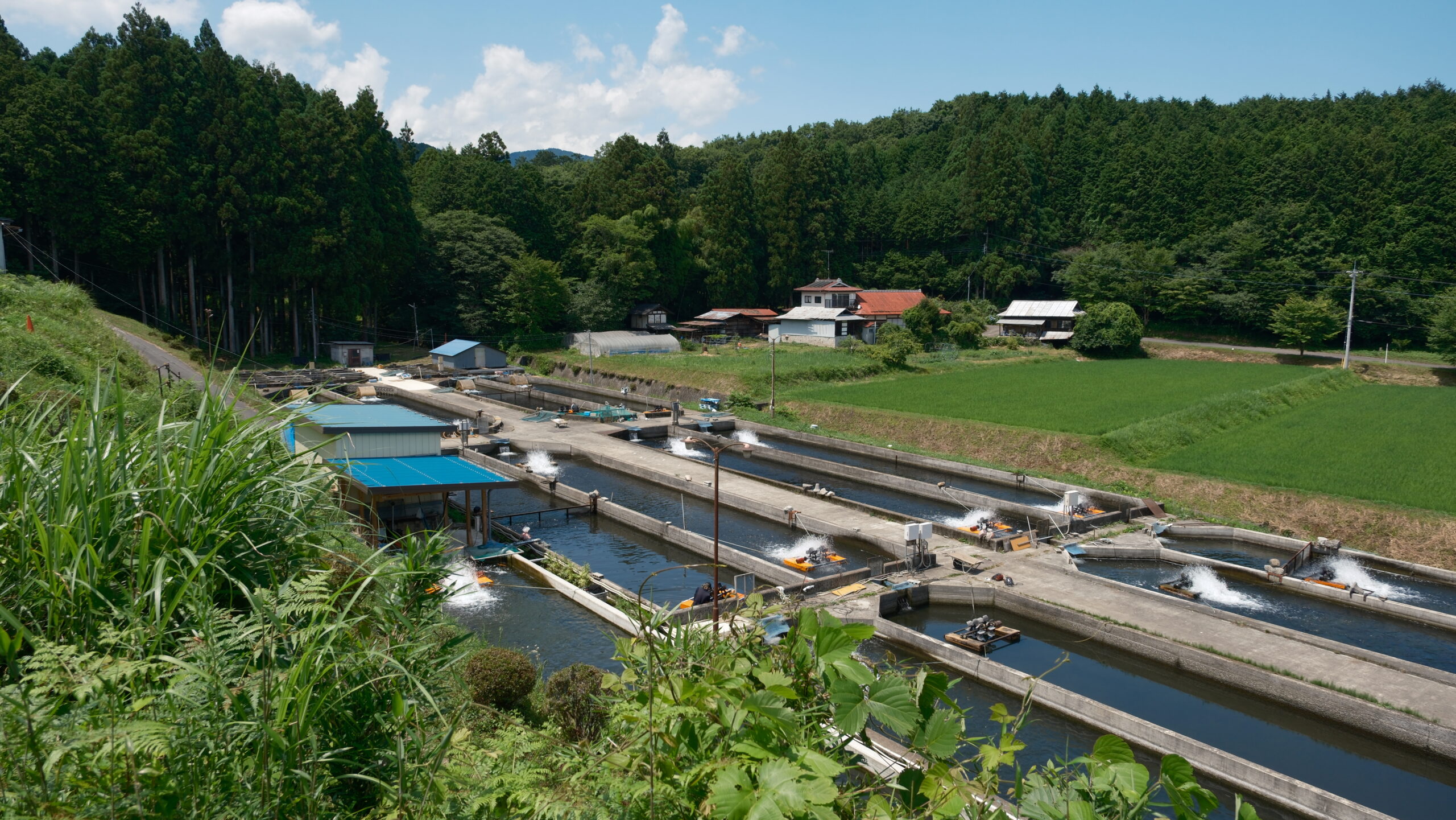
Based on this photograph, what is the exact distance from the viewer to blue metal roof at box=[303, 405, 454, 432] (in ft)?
62.4

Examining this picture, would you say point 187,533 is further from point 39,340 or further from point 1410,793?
point 39,340

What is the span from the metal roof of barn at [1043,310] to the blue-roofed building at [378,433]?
154ft

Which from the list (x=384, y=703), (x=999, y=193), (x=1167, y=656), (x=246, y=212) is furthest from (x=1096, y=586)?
(x=999, y=193)

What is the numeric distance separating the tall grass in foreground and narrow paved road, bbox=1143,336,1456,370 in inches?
2203

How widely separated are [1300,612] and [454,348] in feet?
138

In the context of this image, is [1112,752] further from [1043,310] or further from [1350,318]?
[1043,310]

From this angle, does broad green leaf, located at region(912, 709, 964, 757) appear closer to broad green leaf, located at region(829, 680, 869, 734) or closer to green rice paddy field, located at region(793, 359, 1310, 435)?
broad green leaf, located at region(829, 680, 869, 734)

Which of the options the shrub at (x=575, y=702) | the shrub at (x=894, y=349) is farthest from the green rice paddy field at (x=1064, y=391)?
the shrub at (x=575, y=702)

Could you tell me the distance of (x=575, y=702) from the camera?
910 centimetres

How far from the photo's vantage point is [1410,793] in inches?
416

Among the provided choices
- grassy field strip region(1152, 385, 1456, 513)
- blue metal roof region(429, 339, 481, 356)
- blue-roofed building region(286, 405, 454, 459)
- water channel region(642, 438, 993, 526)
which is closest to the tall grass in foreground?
blue-roofed building region(286, 405, 454, 459)

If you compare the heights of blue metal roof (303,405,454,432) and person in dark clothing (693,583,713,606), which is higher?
blue metal roof (303,405,454,432)

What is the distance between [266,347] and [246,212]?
8047mm

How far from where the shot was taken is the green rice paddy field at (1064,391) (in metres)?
30.8
